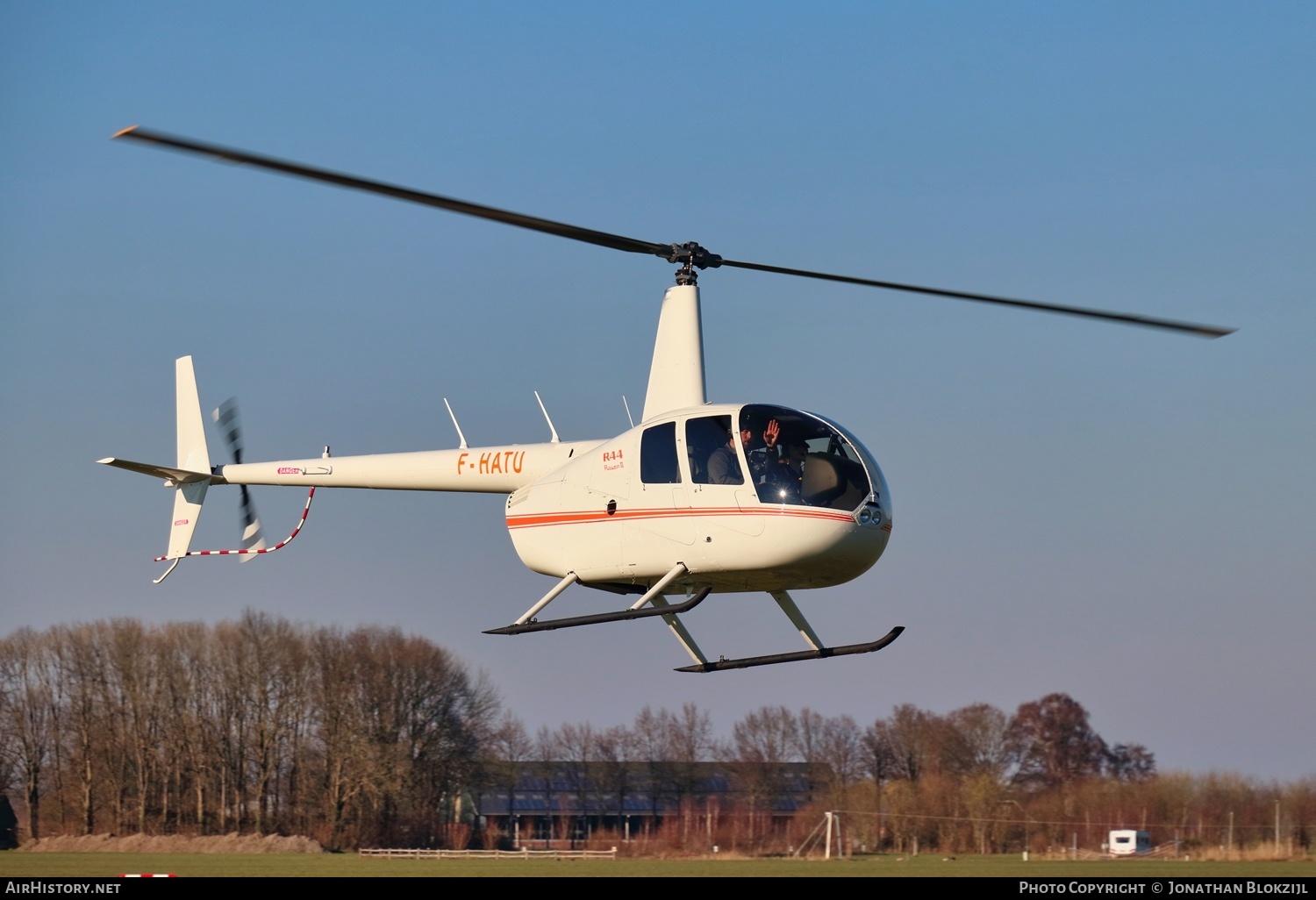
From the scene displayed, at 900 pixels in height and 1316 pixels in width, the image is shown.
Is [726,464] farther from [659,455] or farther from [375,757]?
[375,757]

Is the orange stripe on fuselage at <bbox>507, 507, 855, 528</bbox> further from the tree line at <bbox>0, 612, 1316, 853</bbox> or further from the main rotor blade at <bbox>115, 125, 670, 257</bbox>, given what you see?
the tree line at <bbox>0, 612, 1316, 853</bbox>

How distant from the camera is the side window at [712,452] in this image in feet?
50.3

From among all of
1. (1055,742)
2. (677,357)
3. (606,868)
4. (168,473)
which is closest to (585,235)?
(677,357)

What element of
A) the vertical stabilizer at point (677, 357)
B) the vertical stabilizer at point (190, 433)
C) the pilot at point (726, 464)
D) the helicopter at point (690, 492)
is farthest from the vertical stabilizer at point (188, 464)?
the pilot at point (726, 464)

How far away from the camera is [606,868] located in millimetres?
38781

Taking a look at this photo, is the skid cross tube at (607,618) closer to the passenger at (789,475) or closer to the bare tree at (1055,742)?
the passenger at (789,475)

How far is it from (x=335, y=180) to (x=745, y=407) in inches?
183

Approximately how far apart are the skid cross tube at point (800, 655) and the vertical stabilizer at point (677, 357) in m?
2.89

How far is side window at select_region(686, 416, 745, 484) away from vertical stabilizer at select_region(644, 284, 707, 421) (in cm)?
154

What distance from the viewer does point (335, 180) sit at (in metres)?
13.4

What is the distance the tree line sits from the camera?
1828 inches

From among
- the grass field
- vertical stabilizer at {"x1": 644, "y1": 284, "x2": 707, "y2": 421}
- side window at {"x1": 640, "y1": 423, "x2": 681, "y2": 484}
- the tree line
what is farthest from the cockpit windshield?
the tree line

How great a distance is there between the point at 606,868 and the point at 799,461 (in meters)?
26.0
